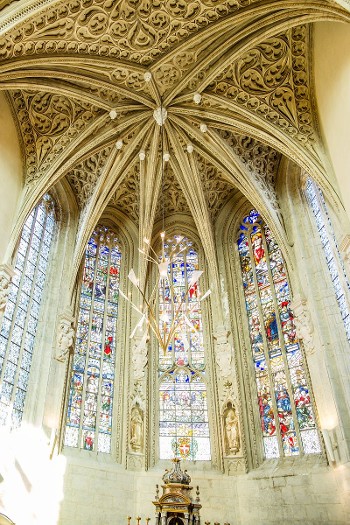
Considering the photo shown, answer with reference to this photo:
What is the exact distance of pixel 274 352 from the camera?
13727mm

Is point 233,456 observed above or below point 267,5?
below

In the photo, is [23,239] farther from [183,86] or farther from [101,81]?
[183,86]

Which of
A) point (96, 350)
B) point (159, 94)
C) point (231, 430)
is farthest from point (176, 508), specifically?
point (159, 94)

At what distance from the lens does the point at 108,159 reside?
15.1 meters

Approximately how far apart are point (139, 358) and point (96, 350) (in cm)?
134

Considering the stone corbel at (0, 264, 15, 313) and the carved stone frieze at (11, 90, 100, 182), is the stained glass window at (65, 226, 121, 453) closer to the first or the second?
the stone corbel at (0, 264, 15, 313)

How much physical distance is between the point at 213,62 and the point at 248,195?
3987 mm

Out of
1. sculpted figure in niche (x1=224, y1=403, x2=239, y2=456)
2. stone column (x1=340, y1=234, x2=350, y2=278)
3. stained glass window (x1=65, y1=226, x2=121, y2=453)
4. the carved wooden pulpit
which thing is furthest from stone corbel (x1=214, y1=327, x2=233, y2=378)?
stone column (x1=340, y1=234, x2=350, y2=278)

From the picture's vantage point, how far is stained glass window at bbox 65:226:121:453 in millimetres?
13164

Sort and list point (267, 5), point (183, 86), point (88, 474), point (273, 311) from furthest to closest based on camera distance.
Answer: point (273, 311)
point (183, 86)
point (88, 474)
point (267, 5)

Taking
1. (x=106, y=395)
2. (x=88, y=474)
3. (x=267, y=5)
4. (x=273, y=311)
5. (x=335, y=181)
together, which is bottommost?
(x=88, y=474)

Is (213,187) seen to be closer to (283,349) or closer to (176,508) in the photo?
(283,349)

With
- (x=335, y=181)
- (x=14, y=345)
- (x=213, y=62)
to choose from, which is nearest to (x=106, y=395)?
(x=14, y=345)

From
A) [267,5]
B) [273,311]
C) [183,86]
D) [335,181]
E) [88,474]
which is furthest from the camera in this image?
[273,311]
